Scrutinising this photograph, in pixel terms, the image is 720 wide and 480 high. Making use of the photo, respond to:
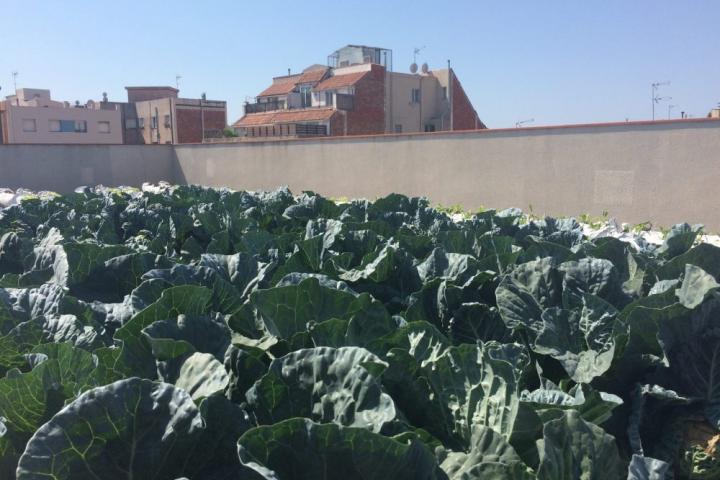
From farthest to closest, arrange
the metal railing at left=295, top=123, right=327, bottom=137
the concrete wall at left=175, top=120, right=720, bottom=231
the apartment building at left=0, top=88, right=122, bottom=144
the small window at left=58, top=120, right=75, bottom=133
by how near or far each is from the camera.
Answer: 1. the small window at left=58, top=120, right=75, bottom=133
2. the apartment building at left=0, top=88, right=122, bottom=144
3. the metal railing at left=295, top=123, right=327, bottom=137
4. the concrete wall at left=175, top=120, right=720, bottom=231

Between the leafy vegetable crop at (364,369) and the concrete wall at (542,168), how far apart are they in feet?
28.3

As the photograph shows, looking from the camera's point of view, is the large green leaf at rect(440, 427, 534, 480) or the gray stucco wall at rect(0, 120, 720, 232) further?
Answer: the gray stucco wall at rect(0, 120, 720, 232)

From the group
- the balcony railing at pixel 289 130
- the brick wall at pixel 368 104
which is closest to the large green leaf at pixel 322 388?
the balcony railing at pixel 289 130

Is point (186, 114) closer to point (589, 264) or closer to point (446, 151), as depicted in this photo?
point (446, 151)

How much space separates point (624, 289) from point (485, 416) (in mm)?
1166

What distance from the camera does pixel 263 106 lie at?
2360 inches

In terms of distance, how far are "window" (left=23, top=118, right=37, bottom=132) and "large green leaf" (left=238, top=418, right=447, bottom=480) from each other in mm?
70818

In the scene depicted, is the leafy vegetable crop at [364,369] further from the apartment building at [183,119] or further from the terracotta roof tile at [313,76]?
the apartment building at [183,119]

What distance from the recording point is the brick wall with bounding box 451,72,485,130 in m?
55.4

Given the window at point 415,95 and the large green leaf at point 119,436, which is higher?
the window at point 415,95

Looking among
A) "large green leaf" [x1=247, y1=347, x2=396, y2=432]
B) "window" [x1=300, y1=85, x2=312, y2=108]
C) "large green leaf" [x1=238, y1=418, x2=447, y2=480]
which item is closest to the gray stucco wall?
"large green leaf" [x1=247, y1=347, x2=396, y2=432]

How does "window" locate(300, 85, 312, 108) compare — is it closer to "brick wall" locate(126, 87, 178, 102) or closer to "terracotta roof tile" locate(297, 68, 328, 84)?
"terracotta roof tile" locate(297, 68, 328, 84)

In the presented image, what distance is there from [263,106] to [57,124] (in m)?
23.8

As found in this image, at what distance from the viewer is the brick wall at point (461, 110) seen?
182 feet
